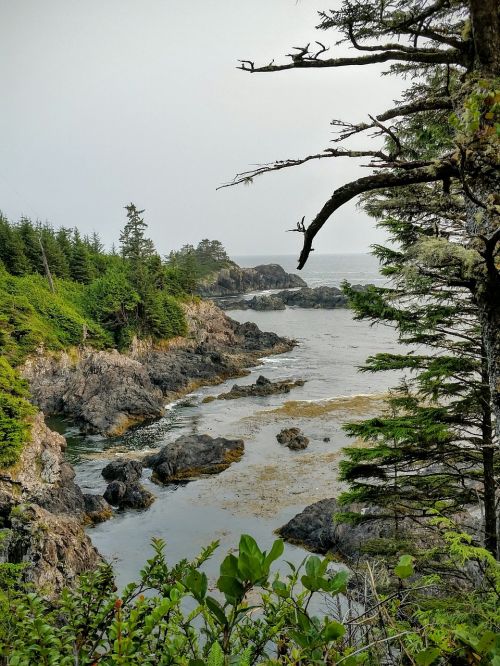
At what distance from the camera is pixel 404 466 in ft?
24.4

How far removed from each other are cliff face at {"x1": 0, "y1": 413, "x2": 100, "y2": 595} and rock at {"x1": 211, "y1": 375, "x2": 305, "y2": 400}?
16.9 metres

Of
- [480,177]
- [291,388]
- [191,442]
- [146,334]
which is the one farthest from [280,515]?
[146,334]

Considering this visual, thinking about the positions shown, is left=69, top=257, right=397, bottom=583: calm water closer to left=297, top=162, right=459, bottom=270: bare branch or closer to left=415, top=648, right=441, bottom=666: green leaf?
left=297, top=162, right=459, bottom=270: bare branch

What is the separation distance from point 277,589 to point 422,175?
9.85 feet

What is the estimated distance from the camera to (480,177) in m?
3.30

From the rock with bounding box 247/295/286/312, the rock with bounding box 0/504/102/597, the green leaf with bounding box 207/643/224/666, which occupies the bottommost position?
the rock with bounding box 0/504/102/597

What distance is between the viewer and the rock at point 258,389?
33.9 metres

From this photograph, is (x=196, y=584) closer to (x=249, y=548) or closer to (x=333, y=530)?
(x=249, y=548)

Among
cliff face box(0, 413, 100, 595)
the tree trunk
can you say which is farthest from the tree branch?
cliff face box(0, 413, 100, 595)

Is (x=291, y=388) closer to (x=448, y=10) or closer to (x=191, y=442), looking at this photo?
(x=191, y=442)

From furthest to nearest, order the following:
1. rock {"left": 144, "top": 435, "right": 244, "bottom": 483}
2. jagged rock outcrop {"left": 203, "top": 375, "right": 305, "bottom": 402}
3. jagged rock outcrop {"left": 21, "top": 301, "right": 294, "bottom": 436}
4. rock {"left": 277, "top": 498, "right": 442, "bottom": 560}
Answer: jagged rock outcrop {"left": 203, "top": 375, "right": 305, "bottom": 402} < jagged rock outcrop {"left": 21, "top": 301, "right": 294, "bottom": 436} < rock {"left": 144, "top": 435, "right": 244, "bottom": 483} < rock {"left": 277, "top": 498, "right": 442, "bottom": 560}

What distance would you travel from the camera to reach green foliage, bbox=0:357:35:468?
47.8 feet

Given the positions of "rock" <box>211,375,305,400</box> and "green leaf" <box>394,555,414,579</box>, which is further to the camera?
"rock" <box>211,375,305,400</box>

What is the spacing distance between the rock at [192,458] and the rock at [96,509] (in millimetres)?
3595
